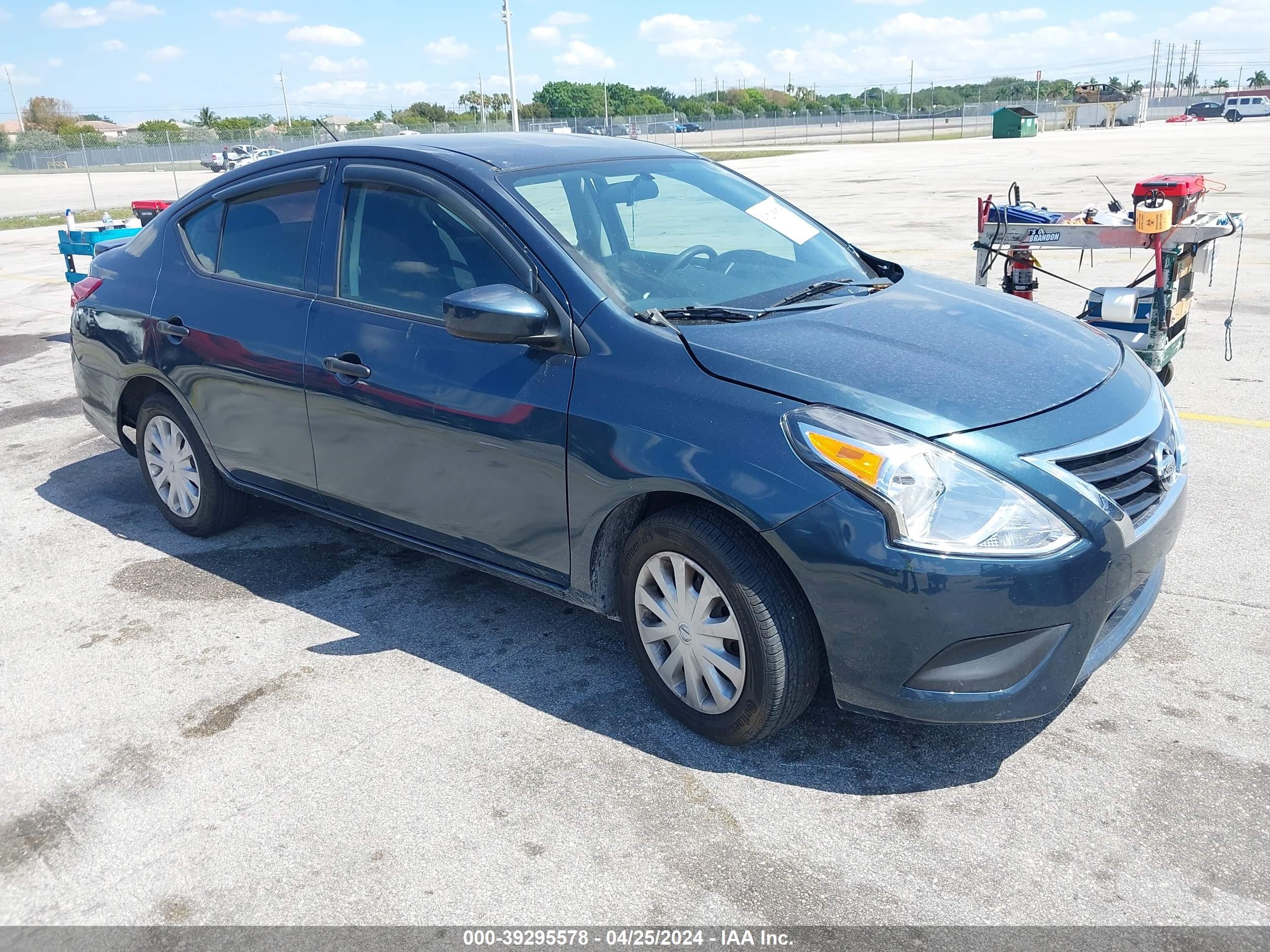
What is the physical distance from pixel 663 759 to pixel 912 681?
2.65 ft

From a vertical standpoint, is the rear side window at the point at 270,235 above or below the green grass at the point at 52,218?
above

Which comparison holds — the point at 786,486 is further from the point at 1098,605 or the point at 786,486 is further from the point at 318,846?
the point at 318,846

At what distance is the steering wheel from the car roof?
530 mm

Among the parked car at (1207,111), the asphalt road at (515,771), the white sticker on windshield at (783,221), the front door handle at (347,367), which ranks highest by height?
the parked car at (1207,111)

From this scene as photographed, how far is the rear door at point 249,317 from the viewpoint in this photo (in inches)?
162

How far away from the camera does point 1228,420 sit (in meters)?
6.11

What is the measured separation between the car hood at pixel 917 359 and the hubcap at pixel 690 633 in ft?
1.98

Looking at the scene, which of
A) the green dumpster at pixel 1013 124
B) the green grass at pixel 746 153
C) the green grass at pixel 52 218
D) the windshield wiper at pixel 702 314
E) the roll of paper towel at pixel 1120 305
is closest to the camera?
the windshield wiper at pixel 702 314

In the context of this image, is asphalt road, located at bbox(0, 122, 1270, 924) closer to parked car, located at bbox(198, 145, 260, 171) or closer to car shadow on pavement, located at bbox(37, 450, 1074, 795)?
car shadow on pavement, located at bbox(37, 450, 1074, 795)

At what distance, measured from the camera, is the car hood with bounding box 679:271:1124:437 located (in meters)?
2.87

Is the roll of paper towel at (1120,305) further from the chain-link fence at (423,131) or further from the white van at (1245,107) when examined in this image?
the white van at (1245,107)

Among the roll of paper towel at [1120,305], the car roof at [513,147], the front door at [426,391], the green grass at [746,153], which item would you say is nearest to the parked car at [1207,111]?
the green grass at [746,153]

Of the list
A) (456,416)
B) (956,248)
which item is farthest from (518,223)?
(956,248)

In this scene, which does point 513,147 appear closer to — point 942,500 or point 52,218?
point 942,500
